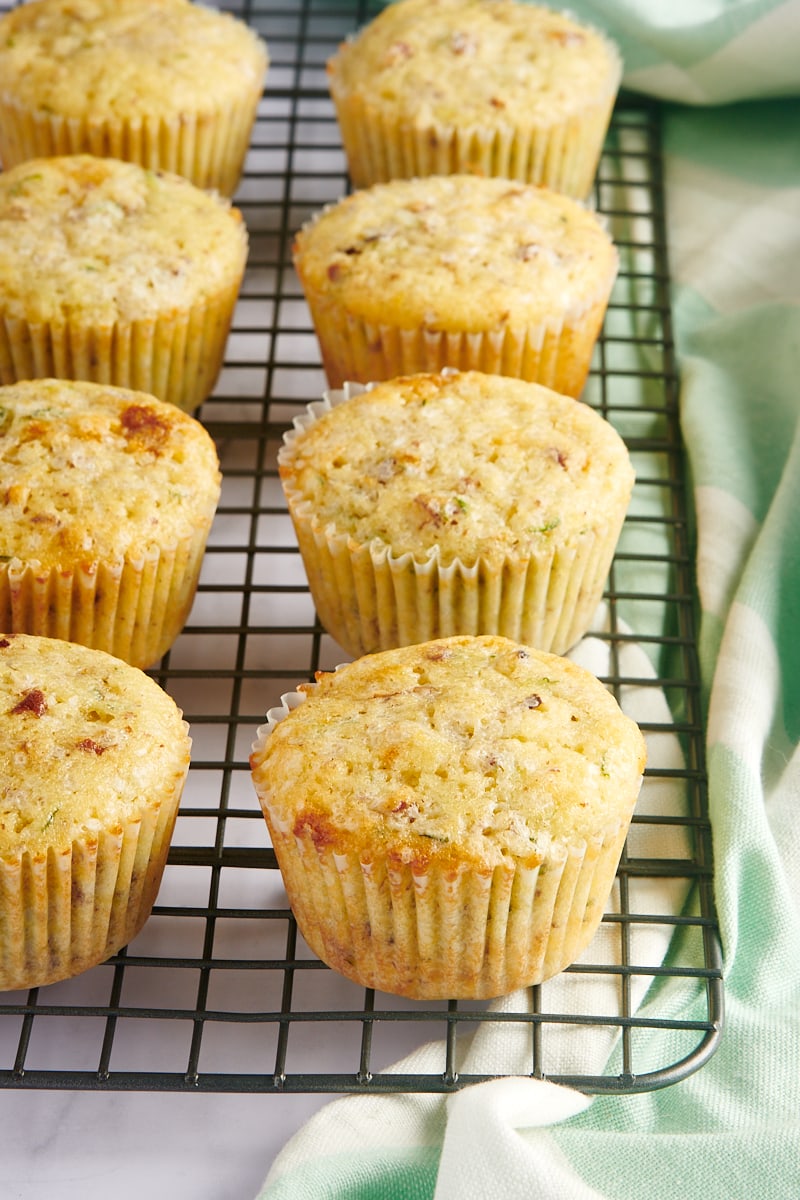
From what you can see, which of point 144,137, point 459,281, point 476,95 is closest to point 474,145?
point 476,95

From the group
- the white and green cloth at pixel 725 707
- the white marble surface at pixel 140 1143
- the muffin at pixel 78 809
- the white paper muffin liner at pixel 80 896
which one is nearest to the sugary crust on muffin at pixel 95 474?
the muffin at pixel 78 809

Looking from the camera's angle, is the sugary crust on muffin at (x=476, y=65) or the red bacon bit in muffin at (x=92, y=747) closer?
the red bacon bit in muffin at (x=92, y=747)

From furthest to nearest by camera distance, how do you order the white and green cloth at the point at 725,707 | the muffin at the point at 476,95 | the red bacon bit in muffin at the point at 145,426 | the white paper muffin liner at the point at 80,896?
the muffin at the point at 476,95
the red bacon bit in muffin at the point at 145,426
the white paper muffin liner at the point at 80,896
the white and green cloth at the point at 725,707

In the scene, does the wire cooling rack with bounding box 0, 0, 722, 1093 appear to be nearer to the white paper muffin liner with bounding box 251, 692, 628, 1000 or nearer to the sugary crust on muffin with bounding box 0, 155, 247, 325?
the white paper muffin liner with bounding box 251, 692, 628, 1000

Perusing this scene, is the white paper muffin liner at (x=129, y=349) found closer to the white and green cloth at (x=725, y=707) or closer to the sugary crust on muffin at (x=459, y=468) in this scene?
the sugary crust on muffin at (x=459, y=468)

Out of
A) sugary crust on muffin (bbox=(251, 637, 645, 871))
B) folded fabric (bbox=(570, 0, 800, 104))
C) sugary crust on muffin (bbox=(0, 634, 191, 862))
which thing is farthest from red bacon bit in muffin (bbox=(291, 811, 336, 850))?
folded fabric (bbox=(570, 0, 800, 104))

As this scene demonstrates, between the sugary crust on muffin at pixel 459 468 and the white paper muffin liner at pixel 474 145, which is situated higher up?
the white paper muffin liner at pixel 474 145

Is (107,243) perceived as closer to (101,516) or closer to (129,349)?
(129,349)
